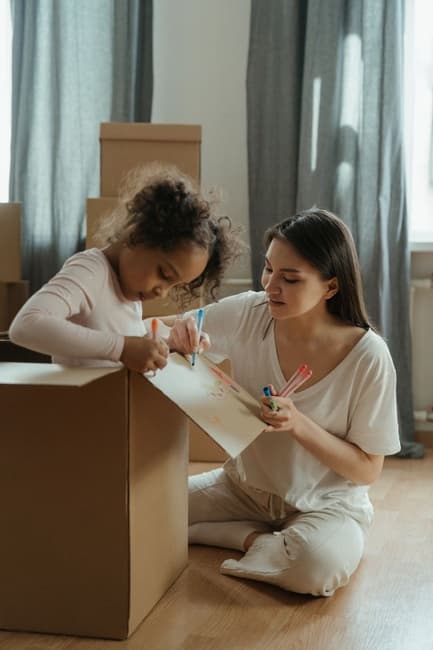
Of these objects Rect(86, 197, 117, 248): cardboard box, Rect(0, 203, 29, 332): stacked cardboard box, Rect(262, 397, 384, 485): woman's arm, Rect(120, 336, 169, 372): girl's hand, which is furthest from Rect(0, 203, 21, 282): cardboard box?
Rect(120, 336, 169, 372): girl's hand

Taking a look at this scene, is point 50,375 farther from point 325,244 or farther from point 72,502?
point 325,244

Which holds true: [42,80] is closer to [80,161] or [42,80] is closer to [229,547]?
[80,161]

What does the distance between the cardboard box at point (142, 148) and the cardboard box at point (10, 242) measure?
362 mm

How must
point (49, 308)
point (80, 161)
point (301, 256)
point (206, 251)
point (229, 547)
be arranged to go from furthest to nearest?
point (80, 161)
point (229, 547)
point (301, 256)
point (206, 251)
point (49, 308)

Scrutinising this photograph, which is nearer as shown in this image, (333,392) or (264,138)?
(333,392)

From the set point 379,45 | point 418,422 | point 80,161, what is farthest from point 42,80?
point 418,422

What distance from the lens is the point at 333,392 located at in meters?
1.73

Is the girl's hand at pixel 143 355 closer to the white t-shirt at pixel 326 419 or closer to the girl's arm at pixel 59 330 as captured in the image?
the girl's arm at pixel 59 330

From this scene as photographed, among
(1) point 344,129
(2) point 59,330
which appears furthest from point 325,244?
(1) point 344,129

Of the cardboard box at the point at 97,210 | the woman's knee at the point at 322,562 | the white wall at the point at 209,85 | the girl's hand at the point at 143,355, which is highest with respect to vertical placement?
the white wall at the point at 209,85

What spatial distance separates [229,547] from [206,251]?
0.69 m

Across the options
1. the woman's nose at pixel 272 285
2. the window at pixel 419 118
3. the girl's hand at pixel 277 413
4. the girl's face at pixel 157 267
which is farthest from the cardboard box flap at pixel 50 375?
the window at pixel 419 118

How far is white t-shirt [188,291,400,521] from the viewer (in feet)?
5.64

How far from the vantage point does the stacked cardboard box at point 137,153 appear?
8.50 feet
